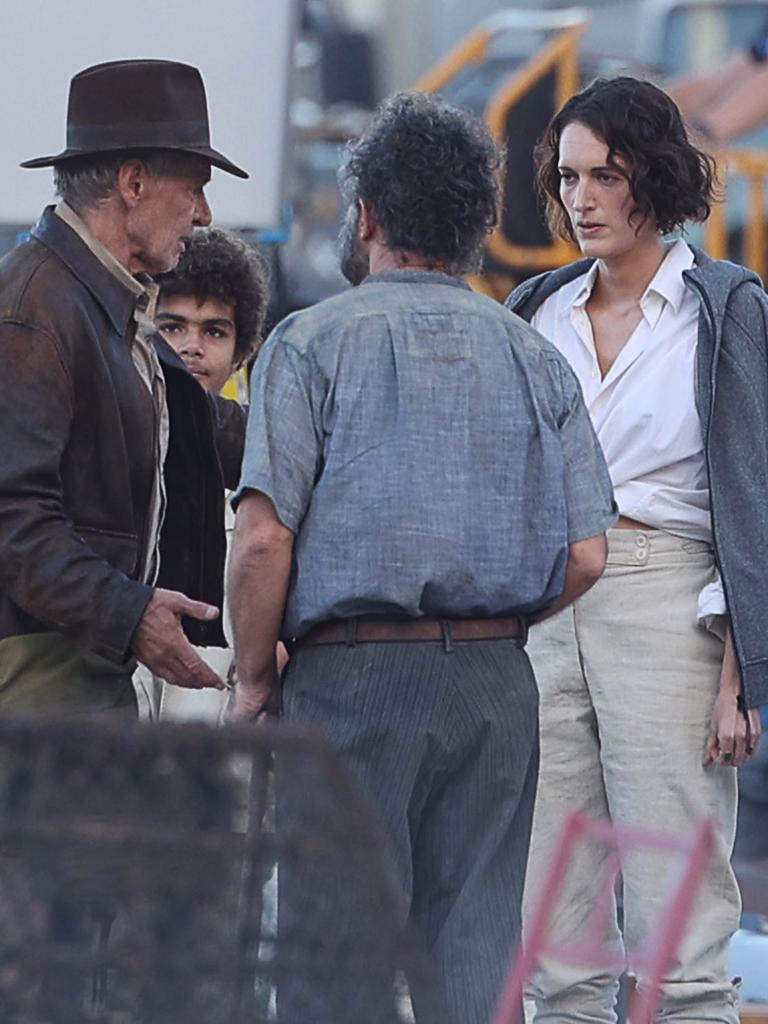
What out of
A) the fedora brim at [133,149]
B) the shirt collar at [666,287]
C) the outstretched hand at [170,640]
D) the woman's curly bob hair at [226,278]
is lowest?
the outstretched hand at [170,640]

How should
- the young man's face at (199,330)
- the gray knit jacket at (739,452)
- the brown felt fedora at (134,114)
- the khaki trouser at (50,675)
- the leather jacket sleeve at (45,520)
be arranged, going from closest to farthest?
the leather jacket sleeve at (45,520), the khaki trouser at (50,675), the brown felt fedora at (134,114), the gray knit jacket at (739,452), the young man's face at (199,330)

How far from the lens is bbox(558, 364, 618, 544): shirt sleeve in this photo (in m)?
2.82

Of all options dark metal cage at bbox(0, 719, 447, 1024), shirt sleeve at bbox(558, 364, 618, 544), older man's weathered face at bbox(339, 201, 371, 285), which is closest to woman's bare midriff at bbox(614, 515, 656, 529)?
A: shirt sleeve at bbox(558, 364, 618, 544)

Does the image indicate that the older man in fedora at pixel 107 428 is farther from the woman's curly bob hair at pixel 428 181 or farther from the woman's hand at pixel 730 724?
the woman's hand at pixel 730 724

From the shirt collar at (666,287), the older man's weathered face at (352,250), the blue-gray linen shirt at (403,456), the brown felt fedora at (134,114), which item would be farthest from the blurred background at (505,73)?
the blue-gray linen shirt at (403,456)

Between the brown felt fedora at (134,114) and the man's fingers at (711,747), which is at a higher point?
the brown felt fedora at (134,114)

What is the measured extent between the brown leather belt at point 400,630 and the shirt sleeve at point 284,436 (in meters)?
0.15

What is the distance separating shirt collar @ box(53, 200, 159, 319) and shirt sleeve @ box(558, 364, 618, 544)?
60cm

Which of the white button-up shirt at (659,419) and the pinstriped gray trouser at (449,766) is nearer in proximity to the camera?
the pinstriped gray trouser at (449,766)

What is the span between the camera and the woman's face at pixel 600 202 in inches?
126

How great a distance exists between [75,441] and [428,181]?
60 cm

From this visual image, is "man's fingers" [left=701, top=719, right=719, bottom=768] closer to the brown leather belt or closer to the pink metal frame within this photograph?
the pink metal frame

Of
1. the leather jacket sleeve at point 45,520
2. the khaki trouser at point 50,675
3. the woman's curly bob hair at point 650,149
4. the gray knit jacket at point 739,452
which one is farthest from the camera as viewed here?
the woman's curly bob hair at point 650,149

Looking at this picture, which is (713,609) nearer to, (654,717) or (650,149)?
(654,717)
